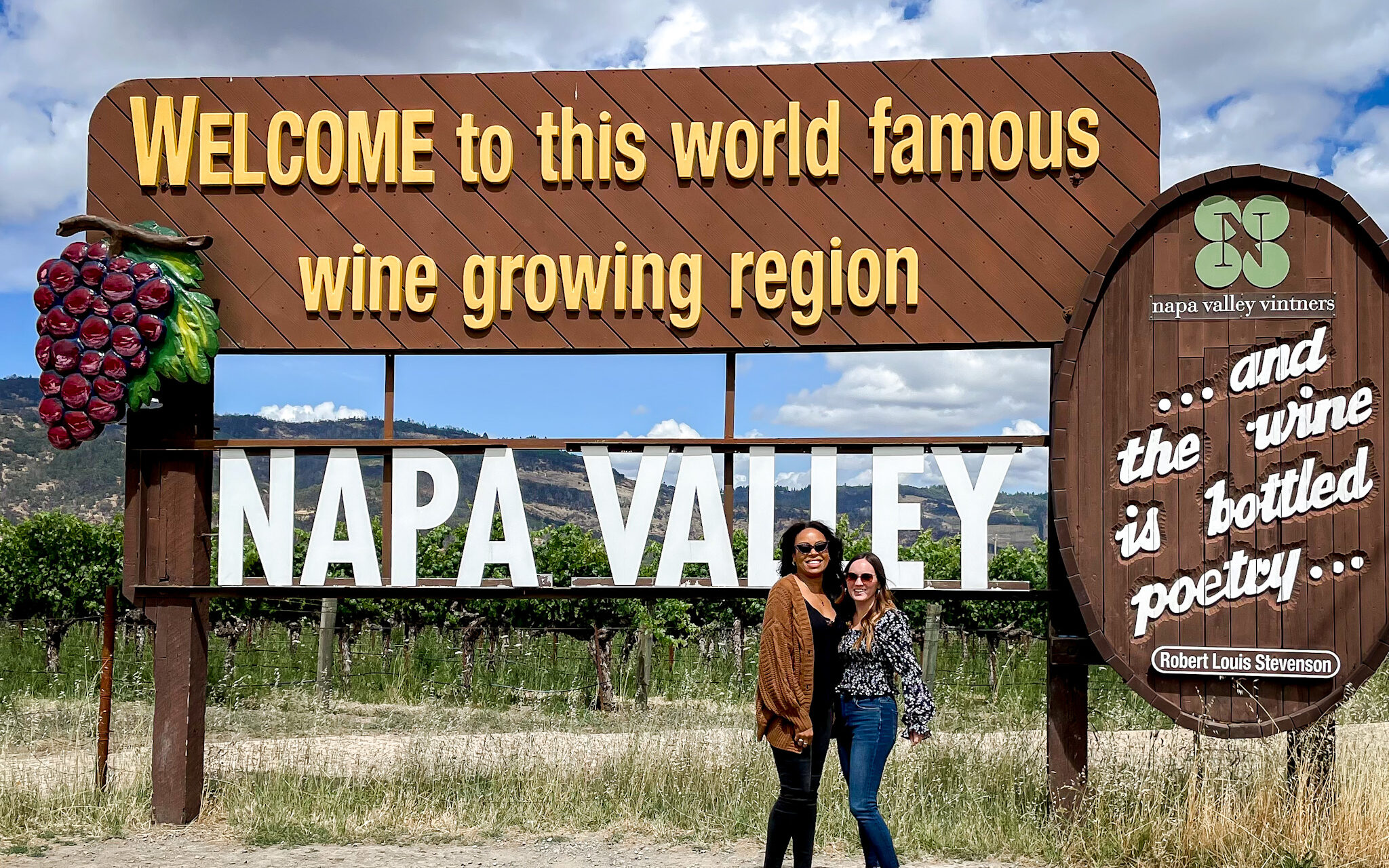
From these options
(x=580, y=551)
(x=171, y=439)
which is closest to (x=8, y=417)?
(x=580, y=551)

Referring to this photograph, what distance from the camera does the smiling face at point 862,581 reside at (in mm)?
4785

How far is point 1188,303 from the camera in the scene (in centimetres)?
582

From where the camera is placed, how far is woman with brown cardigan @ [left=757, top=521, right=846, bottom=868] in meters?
4.57

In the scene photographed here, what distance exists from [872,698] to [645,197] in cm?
334

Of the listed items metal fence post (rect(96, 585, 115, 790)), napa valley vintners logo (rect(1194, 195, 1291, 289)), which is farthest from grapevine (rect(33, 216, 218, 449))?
napa valley vintners logo (rect(1194, 195, 1291, 289))

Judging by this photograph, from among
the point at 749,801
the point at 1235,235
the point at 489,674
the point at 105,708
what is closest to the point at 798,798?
the point at 749,801

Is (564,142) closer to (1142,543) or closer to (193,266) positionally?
(193,266)

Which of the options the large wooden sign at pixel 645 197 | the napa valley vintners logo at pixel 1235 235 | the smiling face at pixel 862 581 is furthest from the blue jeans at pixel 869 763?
the napa valley vintners logo at pixel 1235 235

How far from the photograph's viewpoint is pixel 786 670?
15.0 ft

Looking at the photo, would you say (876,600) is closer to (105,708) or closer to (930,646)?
(105,708)

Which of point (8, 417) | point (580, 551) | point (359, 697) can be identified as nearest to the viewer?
point (359, 697)

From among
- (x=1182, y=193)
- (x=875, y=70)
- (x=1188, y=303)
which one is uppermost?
(x=875, y=70)

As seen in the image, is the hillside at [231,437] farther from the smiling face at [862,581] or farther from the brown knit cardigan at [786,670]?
the brown knit cardigan at [786,670]

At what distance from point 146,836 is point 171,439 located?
233 centimetres
